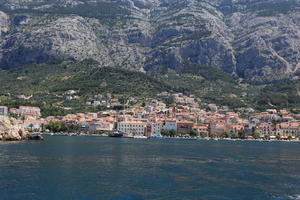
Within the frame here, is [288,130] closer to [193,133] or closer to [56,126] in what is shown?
[193,133]

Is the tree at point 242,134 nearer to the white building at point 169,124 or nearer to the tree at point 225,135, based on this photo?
the tree at point 225,135

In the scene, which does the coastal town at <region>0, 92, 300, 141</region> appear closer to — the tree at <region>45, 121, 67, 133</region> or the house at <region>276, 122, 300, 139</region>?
the house at <region>276, 122, 300, 139</region>

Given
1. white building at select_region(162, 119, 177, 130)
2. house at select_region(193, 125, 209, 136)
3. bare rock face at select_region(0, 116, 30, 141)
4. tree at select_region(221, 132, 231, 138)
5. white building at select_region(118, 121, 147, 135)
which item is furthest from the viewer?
white building at select_region(162, 119, 177, 130)

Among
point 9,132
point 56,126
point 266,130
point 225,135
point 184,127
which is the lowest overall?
point 225,135

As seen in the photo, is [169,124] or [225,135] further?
[169,124]

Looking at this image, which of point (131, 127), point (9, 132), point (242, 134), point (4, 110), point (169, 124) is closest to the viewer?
point (9, 132)

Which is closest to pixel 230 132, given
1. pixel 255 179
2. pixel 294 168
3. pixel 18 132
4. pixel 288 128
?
pixel 288 128

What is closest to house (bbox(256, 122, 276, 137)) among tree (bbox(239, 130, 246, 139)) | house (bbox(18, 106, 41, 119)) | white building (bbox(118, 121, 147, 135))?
tree (bbox(239, 130, 246, 139))

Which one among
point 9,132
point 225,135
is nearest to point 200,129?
point 225,135

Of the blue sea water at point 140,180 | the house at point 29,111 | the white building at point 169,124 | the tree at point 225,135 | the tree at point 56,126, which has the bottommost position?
the blue sea water at point 140,180

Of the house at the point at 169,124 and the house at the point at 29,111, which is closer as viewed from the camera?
the house at the point at 29,111

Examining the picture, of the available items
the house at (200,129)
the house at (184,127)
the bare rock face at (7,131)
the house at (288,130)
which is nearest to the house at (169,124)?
the house at (184,127)

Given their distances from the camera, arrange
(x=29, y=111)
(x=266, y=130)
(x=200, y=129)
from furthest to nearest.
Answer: (x=266, y=130)
(x=200, y=129)
(x=29, y=111)

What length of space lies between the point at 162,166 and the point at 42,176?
16.4 m
